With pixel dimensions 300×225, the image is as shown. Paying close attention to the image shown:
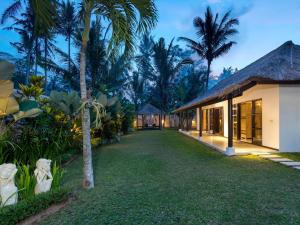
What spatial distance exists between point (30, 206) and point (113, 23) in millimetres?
3711

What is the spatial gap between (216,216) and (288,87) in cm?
758

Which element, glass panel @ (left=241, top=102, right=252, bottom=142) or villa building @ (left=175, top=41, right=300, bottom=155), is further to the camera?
glass panel @ (left=241, top=102, right=252, bottom=142)

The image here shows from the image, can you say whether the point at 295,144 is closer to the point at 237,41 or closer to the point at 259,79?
the point at 259,79

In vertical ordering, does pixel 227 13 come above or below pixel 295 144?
above

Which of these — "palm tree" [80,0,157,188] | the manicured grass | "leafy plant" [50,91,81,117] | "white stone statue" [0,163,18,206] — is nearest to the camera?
"white stone statue" [0,163,18,206]

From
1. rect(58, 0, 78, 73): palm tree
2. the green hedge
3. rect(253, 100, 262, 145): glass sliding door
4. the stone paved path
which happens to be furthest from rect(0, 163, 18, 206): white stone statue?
rect(253, 100, 262, 145): glass sliding door

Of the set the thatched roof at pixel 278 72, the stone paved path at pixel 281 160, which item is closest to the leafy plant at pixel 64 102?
the thatched roof at pixel 278 72

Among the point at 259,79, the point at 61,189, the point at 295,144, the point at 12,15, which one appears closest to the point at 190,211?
the point at 61,189

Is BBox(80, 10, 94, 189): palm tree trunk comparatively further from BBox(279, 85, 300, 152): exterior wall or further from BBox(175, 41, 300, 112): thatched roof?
BBox(279, 85, 300, 152): exterior wall

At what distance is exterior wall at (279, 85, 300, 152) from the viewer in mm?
9336

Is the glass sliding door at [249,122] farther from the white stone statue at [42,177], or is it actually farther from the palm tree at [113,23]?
the white stone statue at [42,177]

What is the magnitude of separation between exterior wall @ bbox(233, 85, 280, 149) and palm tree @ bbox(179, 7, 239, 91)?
13622mm

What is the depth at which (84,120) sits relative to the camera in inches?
194

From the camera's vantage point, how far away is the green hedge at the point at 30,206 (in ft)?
10.6
